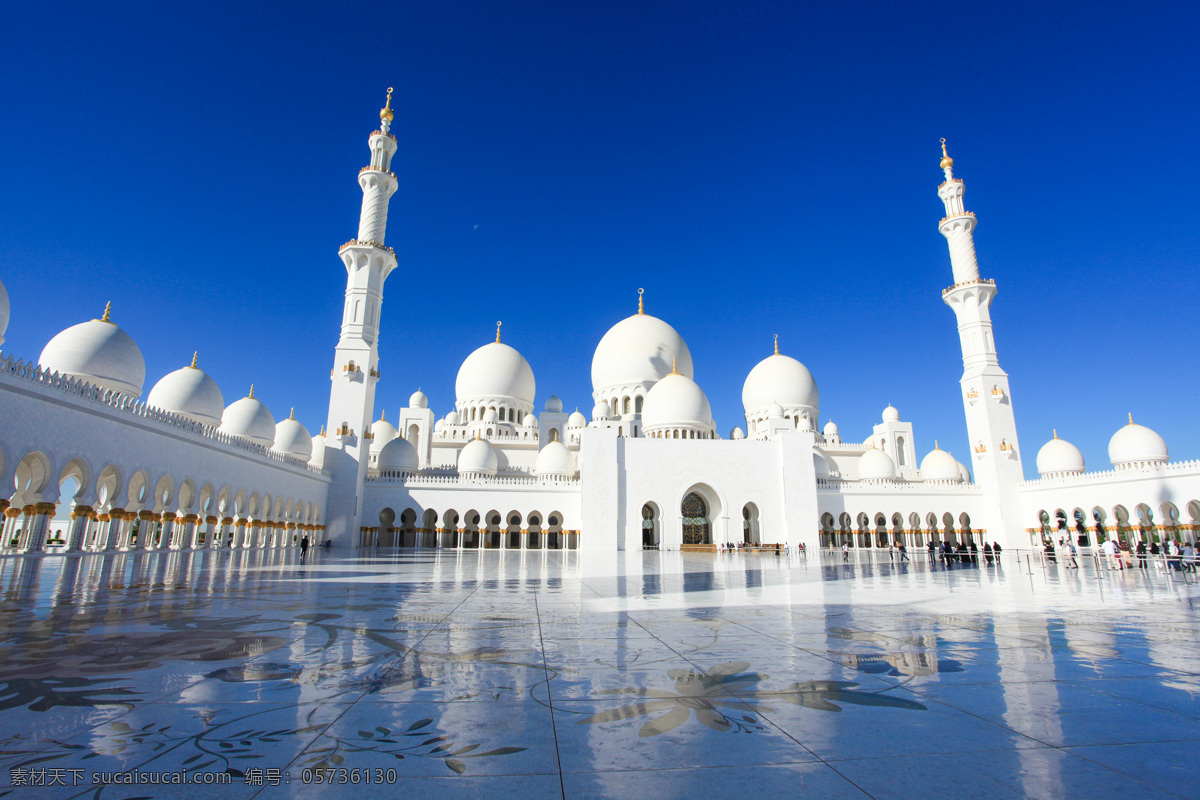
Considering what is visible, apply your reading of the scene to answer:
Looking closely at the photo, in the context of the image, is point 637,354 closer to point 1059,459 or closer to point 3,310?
point 1059,459

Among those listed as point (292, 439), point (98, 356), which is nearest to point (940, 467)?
point (292, 439)

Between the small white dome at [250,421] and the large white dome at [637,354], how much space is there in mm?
15850

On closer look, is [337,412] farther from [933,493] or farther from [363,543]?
[933,493]

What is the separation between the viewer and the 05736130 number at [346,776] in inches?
69.0

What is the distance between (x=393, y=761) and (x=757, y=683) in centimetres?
163

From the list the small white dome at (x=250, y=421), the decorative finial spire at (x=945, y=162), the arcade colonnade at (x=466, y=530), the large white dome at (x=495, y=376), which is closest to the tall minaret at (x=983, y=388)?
the decorative finial spire at (x=945, y=162)

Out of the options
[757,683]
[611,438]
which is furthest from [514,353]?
[757,683]

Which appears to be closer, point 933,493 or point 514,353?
point 933,493

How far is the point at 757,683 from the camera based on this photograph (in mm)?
2834

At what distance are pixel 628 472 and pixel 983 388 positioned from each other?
1624 centimetres

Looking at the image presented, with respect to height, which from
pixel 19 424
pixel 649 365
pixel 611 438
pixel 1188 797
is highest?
pixel 649 365

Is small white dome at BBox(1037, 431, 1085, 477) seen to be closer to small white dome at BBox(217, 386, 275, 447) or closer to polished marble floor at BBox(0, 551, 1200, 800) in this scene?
polished marble floor at BBox(0, 551, 1200, 800)

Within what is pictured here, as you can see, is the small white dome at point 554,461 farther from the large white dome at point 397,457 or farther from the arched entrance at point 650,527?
the large white dome at point 397,457

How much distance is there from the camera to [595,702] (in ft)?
8.25
